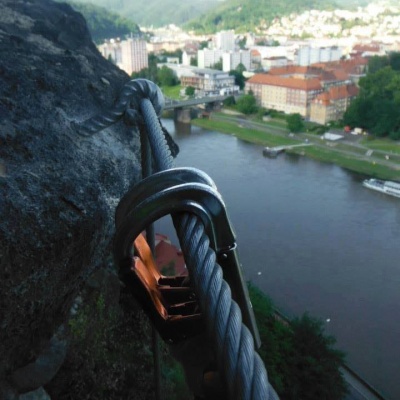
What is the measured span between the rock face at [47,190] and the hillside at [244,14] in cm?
3367

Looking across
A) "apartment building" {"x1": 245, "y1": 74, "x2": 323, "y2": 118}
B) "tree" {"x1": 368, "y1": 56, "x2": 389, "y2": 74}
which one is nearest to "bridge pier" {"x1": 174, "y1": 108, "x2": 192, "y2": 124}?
"apartment building" {"x1": 245, "y1": 74, "x2": 323, "y2": 118}

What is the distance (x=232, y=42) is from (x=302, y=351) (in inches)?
996

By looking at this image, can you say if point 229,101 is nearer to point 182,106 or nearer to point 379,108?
point 182,106

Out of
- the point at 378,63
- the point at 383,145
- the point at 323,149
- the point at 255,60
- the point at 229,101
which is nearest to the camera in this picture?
the point at 323,149

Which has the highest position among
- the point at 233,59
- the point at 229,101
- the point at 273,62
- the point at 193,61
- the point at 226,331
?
the point at 226,331

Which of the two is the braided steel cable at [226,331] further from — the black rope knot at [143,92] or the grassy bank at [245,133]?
the grassy bank at [245,133]

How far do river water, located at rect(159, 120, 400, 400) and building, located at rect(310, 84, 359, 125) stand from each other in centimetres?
331

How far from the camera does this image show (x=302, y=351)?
3016 mm

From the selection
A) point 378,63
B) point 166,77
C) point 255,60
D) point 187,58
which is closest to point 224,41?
point 187,58

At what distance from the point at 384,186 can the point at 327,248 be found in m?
2.57

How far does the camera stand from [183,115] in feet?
40.7

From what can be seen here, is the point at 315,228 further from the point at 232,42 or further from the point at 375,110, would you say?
the point at 232,42

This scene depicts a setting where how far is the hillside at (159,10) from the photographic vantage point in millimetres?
50281

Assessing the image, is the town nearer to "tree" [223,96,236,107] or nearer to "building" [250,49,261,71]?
"building" [250,49,261,71]
